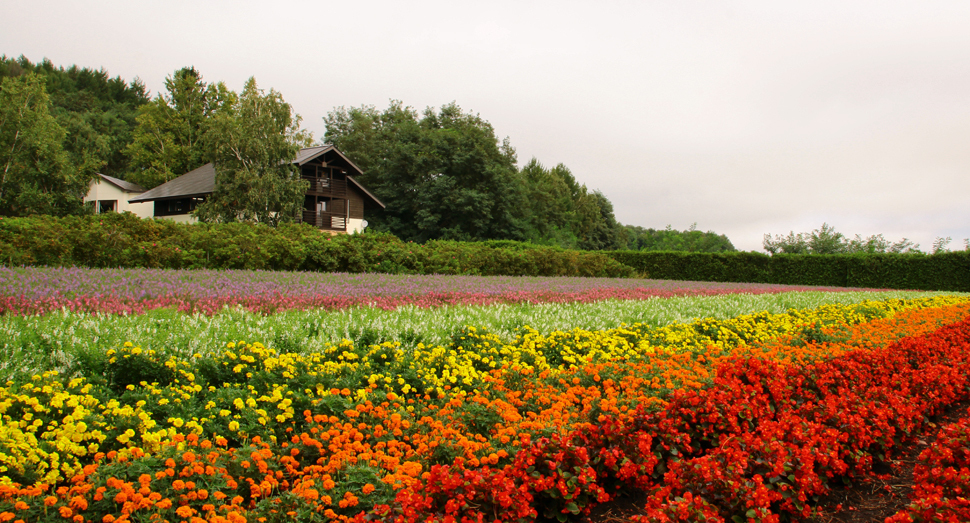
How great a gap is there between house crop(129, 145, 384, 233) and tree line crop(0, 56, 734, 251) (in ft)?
6.31

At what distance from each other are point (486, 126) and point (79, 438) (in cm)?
4774

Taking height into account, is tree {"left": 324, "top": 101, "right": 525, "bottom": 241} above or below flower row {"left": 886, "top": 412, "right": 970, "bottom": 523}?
above

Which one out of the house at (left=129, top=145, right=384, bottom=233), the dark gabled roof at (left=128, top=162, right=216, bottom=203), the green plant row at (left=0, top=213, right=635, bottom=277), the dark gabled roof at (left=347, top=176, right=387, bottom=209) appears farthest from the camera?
the dark gabled roof at (left=347, top=176, right=387, bottom=209)

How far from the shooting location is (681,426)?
3.67m

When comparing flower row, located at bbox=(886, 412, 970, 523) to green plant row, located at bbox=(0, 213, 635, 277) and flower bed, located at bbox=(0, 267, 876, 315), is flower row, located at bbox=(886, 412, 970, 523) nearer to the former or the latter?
flower bed, located at bbox=(0, 267, 876, 315)

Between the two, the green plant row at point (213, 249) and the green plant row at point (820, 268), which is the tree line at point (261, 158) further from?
the green plant row at point (213, 249)

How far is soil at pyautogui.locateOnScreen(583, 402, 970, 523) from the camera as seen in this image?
297cm

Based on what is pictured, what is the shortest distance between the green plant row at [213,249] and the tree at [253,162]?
13809mm

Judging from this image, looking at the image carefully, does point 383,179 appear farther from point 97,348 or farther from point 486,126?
point 97,348

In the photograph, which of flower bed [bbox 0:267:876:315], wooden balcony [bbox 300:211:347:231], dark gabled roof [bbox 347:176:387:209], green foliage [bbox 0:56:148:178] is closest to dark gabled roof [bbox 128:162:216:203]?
wooden balcony [bbox 300:211:347:231]

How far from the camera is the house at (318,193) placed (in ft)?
120

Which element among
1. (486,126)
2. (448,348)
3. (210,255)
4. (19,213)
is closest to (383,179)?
(486,126)

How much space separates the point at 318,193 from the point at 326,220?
246 cm

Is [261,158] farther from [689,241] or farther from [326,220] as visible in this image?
[689,241]
